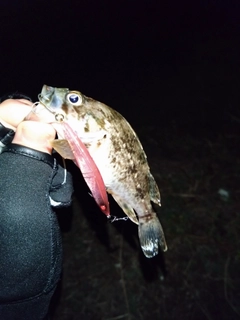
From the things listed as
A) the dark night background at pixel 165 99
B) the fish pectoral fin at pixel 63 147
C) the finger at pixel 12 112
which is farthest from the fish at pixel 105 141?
the dark night background at pixel 165 99

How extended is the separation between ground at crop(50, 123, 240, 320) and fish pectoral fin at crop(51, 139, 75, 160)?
8.96 feet

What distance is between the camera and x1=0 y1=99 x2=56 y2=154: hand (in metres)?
1.77

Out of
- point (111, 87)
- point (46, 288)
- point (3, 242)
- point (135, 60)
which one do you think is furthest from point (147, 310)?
point (135, 60)

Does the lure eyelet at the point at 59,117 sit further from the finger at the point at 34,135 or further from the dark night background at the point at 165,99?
the dark night background at the point at 165,99

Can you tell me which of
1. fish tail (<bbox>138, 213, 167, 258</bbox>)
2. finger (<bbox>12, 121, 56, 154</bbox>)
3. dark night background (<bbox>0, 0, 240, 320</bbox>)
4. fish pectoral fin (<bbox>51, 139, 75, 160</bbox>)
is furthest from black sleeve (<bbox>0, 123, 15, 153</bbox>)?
dark night background (<bbox>0, 0, 240, 320</bbox>)

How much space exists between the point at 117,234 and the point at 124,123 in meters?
3.24

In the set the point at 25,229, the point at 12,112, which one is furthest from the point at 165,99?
the point at 25,229

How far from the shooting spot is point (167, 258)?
5062mm

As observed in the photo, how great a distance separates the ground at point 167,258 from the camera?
15.5ft

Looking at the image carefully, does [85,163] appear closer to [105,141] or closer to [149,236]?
[105,141]

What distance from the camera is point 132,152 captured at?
6.91 ft

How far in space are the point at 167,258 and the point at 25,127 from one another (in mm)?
3722

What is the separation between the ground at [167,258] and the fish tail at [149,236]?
2273 mm

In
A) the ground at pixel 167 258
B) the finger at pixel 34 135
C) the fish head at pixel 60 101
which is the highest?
the fish head at pixel 60 101
